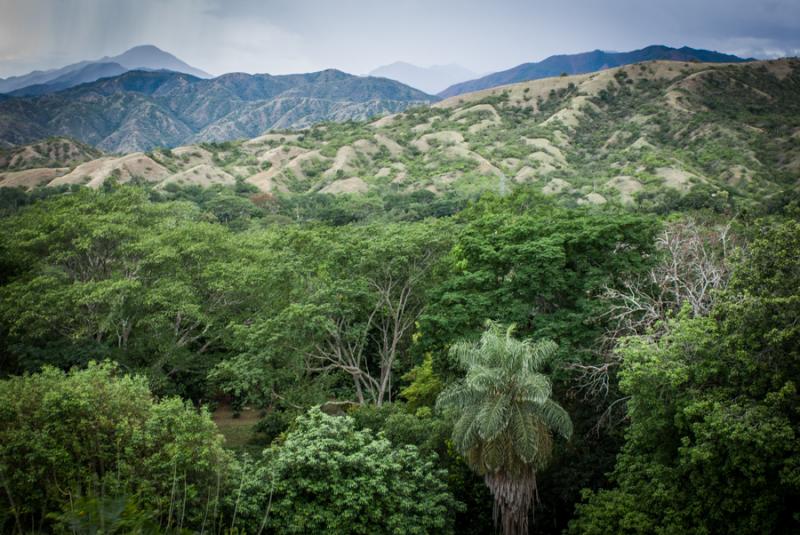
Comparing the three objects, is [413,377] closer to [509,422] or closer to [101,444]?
[509,422]

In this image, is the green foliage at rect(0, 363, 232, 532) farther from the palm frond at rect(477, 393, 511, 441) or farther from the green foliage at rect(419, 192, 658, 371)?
the green foliage at rect(419, 192, 658, 371)

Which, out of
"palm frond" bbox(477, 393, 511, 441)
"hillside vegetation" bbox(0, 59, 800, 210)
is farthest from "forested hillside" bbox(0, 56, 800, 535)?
"hillside vegetation" bbox(0, 59, 800, 210)

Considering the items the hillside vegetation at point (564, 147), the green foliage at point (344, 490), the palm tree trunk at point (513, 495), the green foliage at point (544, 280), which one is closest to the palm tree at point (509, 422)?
the palm tree trunk at point (513, 495)

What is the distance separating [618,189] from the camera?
225ft

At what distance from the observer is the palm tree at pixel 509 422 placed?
10.3 m

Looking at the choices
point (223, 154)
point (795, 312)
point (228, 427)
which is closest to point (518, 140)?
point (223, 154)

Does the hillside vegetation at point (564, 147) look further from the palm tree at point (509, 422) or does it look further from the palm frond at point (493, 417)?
the palm frond at point (493, 417)

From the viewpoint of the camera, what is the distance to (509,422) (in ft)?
34.3

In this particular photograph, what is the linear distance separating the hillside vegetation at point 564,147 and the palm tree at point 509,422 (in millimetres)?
49862

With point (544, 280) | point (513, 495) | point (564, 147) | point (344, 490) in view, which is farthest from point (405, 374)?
point (564, 147)

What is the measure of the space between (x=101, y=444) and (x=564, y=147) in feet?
321

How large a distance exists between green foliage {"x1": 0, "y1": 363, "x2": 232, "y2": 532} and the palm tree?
523cm

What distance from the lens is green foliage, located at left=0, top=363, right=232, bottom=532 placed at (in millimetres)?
9430

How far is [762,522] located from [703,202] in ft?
163
